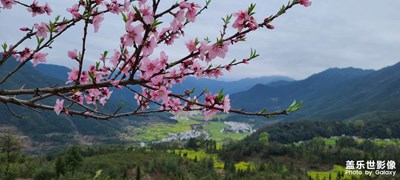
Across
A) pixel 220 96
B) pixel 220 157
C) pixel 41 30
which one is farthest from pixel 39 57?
pixel 220 157

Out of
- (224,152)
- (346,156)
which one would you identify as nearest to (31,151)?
(224,152)

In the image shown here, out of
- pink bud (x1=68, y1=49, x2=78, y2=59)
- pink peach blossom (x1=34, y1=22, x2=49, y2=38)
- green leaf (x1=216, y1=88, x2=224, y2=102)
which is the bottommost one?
green leaf (x1=216, y1=88, x2=224, y2=102)

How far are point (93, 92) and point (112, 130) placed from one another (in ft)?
491

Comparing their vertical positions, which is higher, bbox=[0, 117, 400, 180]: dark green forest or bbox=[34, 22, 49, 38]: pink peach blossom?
bbox=[34, 22, 49, 38]: pink peach blossom

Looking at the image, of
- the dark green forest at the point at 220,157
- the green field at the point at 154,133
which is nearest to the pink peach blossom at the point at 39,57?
the dark green forest at the point at 220,157

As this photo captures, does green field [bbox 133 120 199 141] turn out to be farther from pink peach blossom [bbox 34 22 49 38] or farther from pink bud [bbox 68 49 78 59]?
pink bud [bbox 68 49 78 59]

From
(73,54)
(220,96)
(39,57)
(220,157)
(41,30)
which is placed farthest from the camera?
(220,157)

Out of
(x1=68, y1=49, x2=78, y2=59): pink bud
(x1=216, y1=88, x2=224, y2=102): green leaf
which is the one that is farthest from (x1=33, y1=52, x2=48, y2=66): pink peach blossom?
(x1=216, y1=88, x2=224, y2=102): green leaf

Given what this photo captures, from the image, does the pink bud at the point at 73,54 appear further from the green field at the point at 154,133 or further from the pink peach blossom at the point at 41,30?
the green field at the point at 154,133

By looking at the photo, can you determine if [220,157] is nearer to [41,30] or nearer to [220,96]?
[41,30]

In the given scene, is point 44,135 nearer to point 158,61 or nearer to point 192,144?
point 192,144

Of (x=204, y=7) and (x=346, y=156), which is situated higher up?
(x=204, y=7)

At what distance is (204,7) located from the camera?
8.47 feet

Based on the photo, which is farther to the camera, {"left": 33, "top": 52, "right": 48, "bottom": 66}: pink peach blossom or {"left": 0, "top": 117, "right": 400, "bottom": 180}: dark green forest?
{"left": 0, "top": 117, "right": 400, "bottom": 180}: dark green forest
